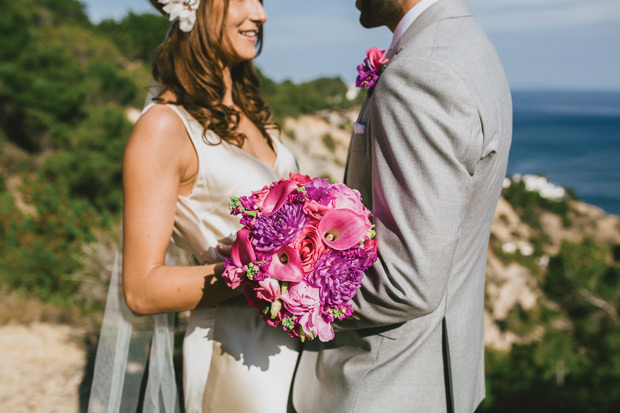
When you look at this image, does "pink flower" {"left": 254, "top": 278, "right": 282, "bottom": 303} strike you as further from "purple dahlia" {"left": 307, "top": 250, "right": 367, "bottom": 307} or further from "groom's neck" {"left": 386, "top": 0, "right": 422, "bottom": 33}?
"groom's neck" {"left": 386, "top": 0, "right": 422, "bottom": 33}

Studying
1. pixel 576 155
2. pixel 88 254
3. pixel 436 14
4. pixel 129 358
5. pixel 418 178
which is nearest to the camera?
pixel 418 178

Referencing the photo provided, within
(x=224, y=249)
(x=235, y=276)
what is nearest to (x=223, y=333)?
(x=224, y=249)

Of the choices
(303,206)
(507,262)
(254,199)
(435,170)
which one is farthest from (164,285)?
(507,262)

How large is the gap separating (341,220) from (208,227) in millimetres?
913

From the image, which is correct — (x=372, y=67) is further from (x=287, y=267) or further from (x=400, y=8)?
(x=287, y=267)

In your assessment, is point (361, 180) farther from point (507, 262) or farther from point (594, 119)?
point (594, 119)

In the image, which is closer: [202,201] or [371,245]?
[371,245]

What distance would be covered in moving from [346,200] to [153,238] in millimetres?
868

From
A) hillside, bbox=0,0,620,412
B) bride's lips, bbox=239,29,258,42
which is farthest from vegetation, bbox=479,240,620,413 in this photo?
bride's lips, bbox=239,29,258,42

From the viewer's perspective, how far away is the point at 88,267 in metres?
7.54

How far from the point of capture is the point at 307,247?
4.66 feet

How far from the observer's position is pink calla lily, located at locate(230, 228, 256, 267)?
144cm

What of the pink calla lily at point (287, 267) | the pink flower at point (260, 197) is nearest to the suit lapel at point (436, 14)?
the pink flower at point (260, 197)

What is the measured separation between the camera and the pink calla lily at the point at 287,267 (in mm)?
1386
